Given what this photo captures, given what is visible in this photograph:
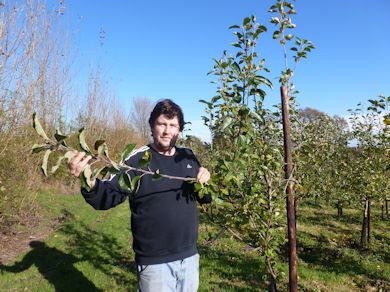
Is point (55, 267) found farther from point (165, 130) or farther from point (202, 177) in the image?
point (202, 177)

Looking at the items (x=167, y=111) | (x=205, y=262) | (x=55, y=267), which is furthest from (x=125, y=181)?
(x=55, y=267)

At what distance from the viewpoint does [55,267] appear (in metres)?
5.53

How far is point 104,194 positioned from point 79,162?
0.57 m

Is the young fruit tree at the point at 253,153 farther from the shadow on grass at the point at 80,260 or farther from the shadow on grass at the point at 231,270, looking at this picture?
the shadow on grass at the point at 80,260

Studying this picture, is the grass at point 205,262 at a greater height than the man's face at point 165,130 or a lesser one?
lesser

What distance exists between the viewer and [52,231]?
7.99m

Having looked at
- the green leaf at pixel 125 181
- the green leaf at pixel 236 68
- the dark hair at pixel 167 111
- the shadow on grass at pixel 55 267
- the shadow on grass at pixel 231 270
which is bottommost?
the shadow on grass at pixel 55 267

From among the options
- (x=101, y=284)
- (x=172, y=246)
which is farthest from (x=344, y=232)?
(x=172, y=246)

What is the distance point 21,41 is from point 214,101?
6.21 metres

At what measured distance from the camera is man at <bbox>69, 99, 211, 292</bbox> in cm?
231

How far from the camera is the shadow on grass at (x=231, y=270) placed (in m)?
4.71

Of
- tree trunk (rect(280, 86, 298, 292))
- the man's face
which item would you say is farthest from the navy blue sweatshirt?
tree trunk (rect(280, 86, 298, 292))

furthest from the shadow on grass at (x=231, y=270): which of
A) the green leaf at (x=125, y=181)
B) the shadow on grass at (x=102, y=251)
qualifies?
the green leaf at (x=125, y=181)

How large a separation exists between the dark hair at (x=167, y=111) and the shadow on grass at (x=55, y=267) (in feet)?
10.6
